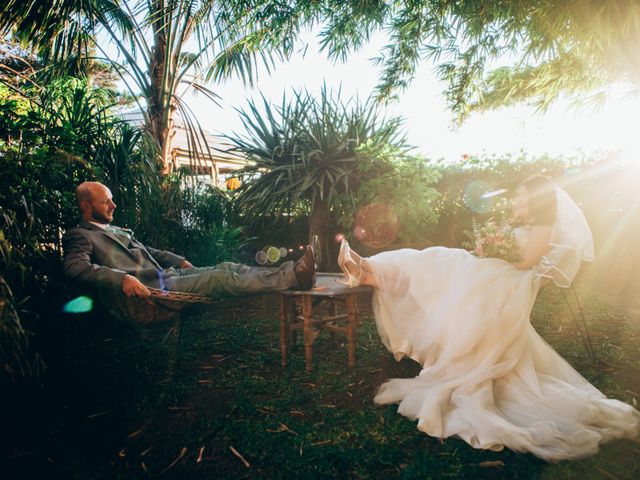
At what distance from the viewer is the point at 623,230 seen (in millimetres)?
5797

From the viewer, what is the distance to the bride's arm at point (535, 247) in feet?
8.16

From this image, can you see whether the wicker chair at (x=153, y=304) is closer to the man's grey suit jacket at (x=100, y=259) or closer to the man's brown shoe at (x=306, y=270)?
the man's grey suit jacket at (x=100, y=259)

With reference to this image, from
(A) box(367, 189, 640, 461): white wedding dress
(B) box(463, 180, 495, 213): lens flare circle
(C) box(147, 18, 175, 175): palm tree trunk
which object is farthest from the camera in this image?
(B) box(463, 180, 495, 213): lens flare circle

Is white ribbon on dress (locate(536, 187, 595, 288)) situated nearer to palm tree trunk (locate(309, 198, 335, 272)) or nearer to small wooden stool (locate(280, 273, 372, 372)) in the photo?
small wooden stool (locate(280, 273, 372, 372))

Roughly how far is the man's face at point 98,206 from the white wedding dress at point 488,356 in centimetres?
220

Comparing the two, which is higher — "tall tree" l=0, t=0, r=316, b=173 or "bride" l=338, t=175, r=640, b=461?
"tall tree" l=0, t=0, r=316, b=173

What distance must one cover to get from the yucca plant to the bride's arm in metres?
3.11

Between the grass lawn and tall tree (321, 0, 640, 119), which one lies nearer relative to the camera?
the grass lawn

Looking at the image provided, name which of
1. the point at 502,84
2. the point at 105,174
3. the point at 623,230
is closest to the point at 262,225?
the point at 105,174

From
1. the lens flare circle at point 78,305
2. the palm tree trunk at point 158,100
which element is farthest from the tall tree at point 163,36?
the lens flare circle at point 78,305

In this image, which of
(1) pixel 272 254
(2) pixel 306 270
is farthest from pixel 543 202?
(1) pixel 272 254

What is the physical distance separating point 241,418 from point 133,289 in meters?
1.10

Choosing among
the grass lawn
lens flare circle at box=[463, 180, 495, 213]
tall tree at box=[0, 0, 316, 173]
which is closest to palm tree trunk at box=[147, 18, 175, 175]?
tall tree at box=[0, 0, 316, 173]

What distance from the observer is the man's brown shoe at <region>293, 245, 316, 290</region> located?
2723mm
